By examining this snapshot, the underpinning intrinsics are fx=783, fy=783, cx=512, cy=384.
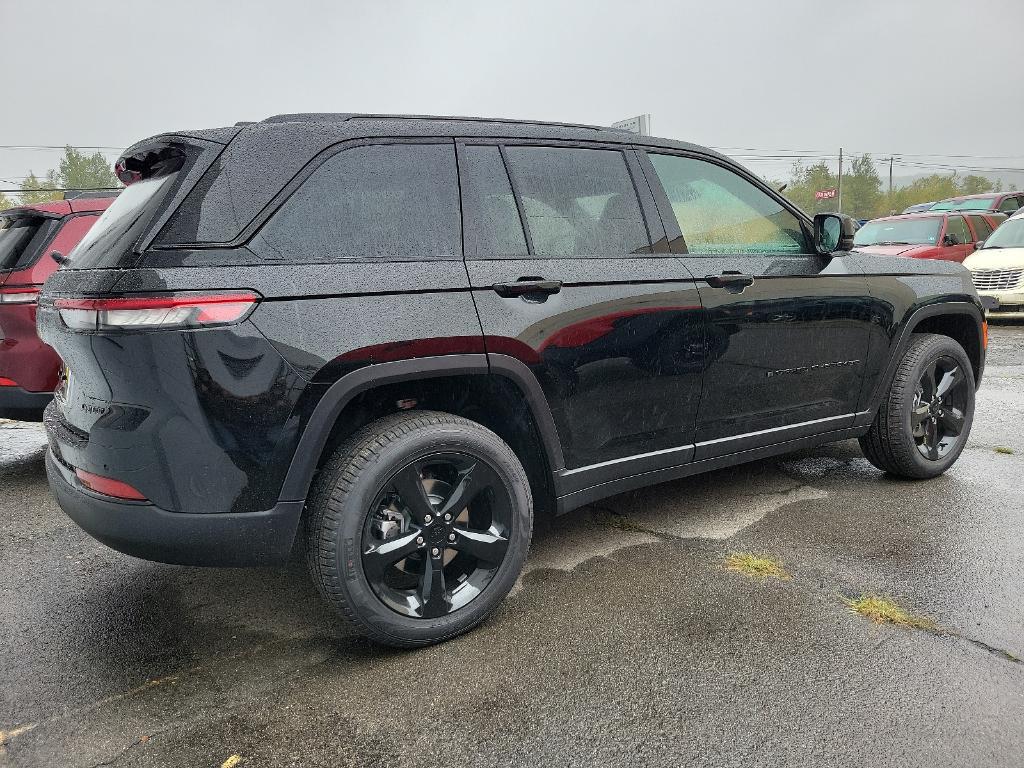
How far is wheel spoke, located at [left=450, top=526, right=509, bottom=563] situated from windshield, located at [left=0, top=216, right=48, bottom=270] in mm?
3304

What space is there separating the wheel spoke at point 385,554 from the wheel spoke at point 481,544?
0.50 feet

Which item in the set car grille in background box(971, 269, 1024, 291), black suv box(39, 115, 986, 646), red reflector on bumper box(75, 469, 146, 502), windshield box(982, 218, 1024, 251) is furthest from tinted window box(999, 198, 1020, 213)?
Result: red reflector on bumper box(75, 469, 146, 502)

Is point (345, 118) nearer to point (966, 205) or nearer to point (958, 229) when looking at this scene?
point (958, 229)

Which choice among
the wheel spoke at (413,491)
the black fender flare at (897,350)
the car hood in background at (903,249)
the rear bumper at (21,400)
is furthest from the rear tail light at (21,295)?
the car hood in background at (903,249)

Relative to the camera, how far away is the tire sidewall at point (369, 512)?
2414 mm

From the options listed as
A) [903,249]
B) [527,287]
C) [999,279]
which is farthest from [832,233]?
[903,249]

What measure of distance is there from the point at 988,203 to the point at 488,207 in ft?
62.0

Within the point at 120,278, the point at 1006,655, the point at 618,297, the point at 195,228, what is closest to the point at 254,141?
the point at 195,228

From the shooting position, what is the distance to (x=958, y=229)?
13.6m

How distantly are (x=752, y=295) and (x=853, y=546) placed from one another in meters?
1.18

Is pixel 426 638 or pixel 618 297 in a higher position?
pixel 618 297

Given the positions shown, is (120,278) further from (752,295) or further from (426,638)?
(752,295)

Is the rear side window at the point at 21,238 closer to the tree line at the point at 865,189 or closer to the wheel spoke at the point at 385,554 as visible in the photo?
the wheel spoke at the point at 385,554

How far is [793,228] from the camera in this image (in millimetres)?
3748
